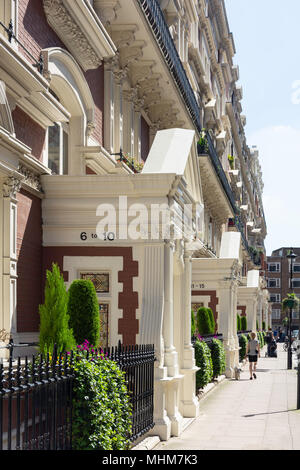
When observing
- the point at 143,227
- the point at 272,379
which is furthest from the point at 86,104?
the point at 272,379

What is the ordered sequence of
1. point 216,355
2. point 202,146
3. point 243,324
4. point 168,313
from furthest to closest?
point 243,324
point 202,146
point 216,355
point 168,313

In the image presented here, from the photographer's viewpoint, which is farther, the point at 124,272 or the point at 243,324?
the point at 243,324

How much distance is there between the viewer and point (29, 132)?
12.7 metres

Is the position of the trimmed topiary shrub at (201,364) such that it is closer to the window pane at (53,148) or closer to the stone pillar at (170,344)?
the stone pillar at (170,344)

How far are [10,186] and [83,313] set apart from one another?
2141mm

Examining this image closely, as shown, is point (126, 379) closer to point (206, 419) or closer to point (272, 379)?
point (206, 419)

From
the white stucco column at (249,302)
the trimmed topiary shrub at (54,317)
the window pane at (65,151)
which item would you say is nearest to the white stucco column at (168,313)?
the trimmed topiary shrub at (54,317)

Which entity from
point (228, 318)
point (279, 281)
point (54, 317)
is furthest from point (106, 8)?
point (279, 281)

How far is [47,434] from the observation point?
775 cm

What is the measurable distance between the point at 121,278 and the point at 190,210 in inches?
103

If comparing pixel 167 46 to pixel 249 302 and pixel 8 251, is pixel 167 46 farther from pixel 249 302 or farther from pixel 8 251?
pixel 249 302

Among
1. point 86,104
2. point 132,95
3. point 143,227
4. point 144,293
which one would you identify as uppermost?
point 132,95

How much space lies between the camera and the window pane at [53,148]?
49.6 ft
